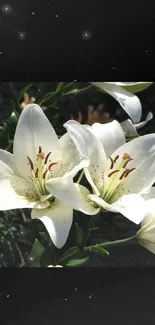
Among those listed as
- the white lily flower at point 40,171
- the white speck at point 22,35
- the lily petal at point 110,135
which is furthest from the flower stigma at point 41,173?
the white speck at point 22,35

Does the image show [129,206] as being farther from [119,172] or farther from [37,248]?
[37,248]

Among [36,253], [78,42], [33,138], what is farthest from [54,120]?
[36,253]

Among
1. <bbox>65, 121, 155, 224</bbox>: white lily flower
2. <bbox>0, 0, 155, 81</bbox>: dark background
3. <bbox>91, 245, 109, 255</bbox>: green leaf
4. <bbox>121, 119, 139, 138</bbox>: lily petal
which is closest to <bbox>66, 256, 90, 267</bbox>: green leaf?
<bbox>91, 245, 109, 255</bbox>: green leaf

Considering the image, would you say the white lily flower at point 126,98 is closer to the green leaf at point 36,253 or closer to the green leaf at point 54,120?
the green leaf at point 54,120

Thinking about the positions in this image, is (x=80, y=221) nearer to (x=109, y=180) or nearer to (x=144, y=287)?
(x=109, y=180)

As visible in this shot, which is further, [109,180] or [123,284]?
[123,284]

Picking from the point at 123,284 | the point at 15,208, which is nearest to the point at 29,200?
the point at 15,208

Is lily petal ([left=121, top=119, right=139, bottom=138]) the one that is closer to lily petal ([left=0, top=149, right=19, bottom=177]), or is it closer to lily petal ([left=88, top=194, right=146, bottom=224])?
lily petal ([left=88, top=194, right=146, bottom=224])
